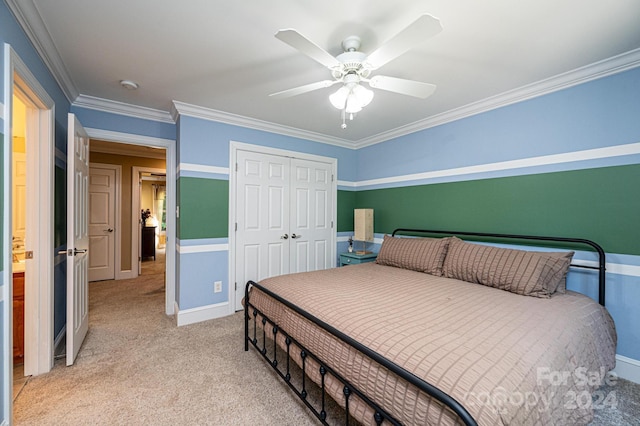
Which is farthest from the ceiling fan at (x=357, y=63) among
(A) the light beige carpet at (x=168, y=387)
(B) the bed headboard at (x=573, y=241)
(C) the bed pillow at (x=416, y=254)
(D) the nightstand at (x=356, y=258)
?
(D) the nightstand at (x=356, y=258)

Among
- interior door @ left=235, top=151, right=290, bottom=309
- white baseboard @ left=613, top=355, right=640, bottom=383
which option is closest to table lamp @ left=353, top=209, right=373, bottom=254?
interior door @ left=235, top=151, right=290, bottom=309

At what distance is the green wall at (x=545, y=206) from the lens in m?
2.08

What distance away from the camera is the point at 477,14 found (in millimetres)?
1629

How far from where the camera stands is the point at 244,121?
3.40m

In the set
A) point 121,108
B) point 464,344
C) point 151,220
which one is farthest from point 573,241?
point 151,220

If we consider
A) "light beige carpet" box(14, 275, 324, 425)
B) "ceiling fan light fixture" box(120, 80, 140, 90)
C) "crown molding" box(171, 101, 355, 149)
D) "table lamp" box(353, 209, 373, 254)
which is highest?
"ceiling fan light fixture" box(120, 80, 140, 90)

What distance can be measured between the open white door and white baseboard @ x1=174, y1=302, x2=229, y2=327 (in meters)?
0.82

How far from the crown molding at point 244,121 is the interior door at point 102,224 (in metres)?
2.74

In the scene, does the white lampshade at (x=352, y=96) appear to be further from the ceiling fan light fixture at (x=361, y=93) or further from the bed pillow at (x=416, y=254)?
the bed pillow at (x=416, y=254)

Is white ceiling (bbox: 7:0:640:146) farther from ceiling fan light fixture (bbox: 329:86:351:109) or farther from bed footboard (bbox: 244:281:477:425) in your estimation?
bed footboard (bbox: 244:281:477:425)

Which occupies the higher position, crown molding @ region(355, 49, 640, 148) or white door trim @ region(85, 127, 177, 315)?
crown molding @ region(355, 49, 640, 148)

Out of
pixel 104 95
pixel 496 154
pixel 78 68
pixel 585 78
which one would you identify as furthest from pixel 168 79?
pixel 585 78

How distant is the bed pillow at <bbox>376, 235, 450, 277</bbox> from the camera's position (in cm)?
277

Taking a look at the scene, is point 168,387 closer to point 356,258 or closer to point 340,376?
point 340,376
